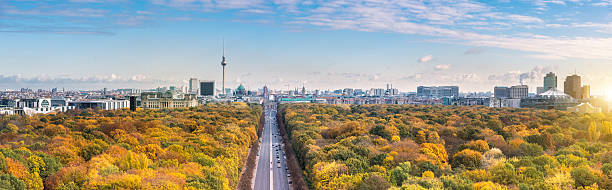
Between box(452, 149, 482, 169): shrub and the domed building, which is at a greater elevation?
the domed building

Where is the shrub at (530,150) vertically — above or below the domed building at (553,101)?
below

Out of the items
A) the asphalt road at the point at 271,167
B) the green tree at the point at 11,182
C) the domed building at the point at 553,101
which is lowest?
the asphalt road at the point at 271,167

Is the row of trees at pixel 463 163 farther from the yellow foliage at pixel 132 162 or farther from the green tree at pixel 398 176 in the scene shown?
the yellow foliage at pixel 132 162

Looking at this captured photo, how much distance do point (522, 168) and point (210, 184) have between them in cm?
2406

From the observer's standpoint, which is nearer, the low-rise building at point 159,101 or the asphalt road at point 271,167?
the asphalt road at point 271,167

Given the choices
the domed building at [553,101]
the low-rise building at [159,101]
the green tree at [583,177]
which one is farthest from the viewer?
the low-rise building at [159,101]

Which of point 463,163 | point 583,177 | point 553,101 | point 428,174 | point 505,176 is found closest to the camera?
point 583,177

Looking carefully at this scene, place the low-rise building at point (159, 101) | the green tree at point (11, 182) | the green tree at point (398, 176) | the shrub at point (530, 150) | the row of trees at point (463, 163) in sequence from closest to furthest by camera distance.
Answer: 1. the green tree at point (11, 182)
2. the row of trees at point (463, 163)
3. the green tree at point (398, 176)
4. the shrub at point (530, 150)
5. the low-rise building at point (159, 101)

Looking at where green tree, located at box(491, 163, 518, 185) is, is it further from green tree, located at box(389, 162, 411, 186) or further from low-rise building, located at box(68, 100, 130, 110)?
low-rise building, located at box(68, 100, 130, 110)

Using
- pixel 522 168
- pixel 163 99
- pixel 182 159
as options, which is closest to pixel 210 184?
pixel 182 159

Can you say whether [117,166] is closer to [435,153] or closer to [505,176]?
[505,176]

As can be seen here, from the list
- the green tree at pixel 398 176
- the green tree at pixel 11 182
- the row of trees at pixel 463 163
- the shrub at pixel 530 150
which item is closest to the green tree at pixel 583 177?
the row of trees at pixel 463 163

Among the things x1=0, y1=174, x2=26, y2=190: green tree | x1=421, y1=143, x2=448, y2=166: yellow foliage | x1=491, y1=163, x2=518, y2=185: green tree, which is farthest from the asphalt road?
x1=0, y1=174, x2=26, y2=190: green tree

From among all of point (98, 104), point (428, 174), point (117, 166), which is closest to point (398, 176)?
point (428, 174)
